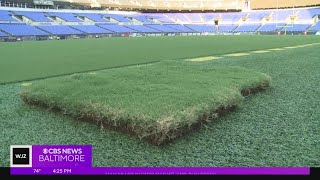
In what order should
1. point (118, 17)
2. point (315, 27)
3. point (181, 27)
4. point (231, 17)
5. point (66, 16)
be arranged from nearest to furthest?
point (66, 16)
point (315, 27)
point (118, 17)
point (181, 27)
point (231, 17)

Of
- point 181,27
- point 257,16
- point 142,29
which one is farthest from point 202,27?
point 142,29

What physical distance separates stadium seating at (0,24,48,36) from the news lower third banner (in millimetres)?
36070

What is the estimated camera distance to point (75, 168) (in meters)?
2.59

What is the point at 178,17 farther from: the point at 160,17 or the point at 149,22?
the point at 149,22

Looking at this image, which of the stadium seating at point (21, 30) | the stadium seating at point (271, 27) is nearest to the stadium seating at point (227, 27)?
the stadium seating at point (271, 27)

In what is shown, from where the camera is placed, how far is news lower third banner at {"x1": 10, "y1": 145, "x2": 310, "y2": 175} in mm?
2602

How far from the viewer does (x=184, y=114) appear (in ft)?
12.3

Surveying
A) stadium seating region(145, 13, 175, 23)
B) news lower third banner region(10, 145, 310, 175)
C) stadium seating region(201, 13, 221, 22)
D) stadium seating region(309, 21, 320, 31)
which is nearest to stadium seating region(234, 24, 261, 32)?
stadium seating region(201, 13, 221, 22)

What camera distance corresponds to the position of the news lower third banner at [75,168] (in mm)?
2602

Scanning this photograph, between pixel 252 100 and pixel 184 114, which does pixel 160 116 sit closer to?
pixel 184 114

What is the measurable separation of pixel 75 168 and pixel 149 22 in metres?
57.1

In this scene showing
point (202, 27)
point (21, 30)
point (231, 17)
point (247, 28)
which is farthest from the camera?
point (231, 17)

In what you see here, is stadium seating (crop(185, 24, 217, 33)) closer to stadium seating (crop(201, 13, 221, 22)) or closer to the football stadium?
stadium seating (crop(201, 13, 221, 22))

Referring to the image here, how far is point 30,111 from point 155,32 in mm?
47621
